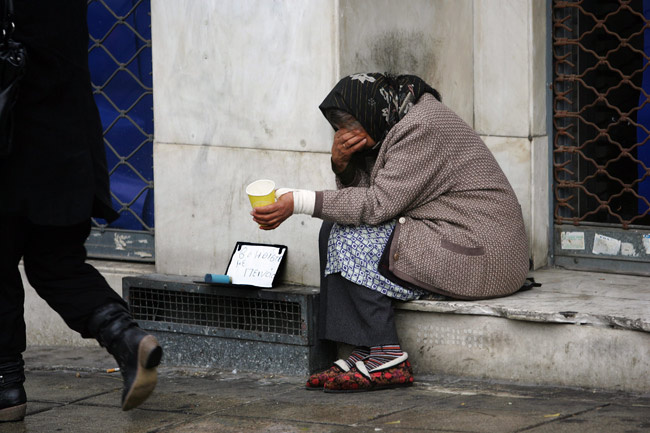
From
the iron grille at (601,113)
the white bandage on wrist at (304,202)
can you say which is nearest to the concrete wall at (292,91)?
the iron grille at (601,113)

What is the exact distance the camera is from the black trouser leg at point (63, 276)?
3.63 meters

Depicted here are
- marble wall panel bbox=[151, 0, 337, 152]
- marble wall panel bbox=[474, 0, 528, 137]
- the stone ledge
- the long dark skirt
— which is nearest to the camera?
the stone ledge

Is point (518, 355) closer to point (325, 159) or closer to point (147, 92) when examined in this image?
point (325, 159)

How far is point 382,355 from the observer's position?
14.0 ft

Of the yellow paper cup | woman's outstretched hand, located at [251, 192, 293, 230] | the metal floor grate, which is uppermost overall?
the yellow paper cup

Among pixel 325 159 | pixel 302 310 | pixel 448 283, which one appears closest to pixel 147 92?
pixel 325 159

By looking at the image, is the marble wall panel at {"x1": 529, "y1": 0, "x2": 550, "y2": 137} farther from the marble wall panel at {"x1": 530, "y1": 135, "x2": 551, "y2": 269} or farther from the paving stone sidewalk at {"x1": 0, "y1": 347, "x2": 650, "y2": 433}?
the paving stone sidewalk at {"x1": 0, "y1": 347, "x2": 650, "y2": 433}

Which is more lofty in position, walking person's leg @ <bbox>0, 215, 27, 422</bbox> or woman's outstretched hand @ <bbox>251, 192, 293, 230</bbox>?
woman's outstretched hand @ <bbox>251, 192, 293, 230</bbox>

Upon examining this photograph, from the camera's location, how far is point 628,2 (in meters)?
4.86

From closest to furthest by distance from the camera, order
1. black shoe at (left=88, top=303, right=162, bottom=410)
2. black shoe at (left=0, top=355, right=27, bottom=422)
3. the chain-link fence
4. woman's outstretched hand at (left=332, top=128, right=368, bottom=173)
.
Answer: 1. black shoe at (left=88, top=303, right=162, bottom=410)
2. black shoe at (left=0, top=355, right=27, bottom=422)
3. woman's outstretched hand at (left=332, top=128, right=368, bottom=173)
4. the chain-link fence

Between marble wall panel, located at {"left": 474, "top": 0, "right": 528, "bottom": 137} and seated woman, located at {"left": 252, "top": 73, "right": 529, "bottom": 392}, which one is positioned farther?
marble wall panel, located at {"left": 474, "top": 0, "right": 528, "bottom": 137}

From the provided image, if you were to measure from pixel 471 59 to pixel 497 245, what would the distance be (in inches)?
48.0

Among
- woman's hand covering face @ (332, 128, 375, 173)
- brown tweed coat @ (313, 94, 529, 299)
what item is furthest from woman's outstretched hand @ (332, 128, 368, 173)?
brown tweed coat @ (313, 94, 529, 299)

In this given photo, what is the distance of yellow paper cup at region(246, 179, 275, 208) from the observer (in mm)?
4156
